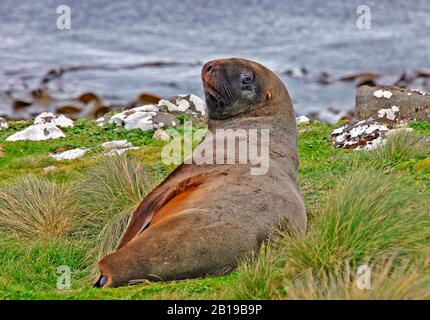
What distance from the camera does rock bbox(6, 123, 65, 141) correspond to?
1496cm

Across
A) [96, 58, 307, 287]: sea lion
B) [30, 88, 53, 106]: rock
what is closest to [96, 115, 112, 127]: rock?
[96, 58, 307, 287]: sea lion

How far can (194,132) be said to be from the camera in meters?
14.7

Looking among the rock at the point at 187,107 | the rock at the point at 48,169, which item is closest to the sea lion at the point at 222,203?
the rock at the point at 48,169

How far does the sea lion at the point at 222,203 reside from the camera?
718cm

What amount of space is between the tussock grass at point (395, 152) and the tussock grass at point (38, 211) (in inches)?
136

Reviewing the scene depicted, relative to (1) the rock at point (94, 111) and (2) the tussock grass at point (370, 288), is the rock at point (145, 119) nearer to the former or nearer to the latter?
(1) the rock at point (94, 111)

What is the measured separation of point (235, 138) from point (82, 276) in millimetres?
1989

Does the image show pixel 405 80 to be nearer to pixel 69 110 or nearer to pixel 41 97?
pixel 69 110

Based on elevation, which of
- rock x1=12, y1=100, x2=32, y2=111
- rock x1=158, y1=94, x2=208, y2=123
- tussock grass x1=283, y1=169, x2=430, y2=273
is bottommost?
rock x1=12, y1=100, x2=32, y2=111

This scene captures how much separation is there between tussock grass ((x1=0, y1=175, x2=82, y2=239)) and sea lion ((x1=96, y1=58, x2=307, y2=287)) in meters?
1.87

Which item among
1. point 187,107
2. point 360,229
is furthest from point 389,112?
point 360,229

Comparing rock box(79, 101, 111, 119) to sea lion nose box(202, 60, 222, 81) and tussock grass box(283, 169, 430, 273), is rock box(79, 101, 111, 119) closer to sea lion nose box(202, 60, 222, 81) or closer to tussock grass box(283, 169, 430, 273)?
sea lion nose box(202, 60, 222, 81)

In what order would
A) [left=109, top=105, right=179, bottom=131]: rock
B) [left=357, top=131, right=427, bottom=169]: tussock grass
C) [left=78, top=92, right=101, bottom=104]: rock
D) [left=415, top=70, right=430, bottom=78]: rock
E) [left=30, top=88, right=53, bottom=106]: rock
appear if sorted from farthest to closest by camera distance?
[left=415, top=70, right=430, bottom=78]: rock → [left=30, top=88, right=53, bottom=106]: rock → [left=78, top=92, right=101, bottom=104]: rock → [left=109, top=105, right=179, bottom=131]: rock → [left=357, top=131, right=427, bottom=169]: tussock grass
